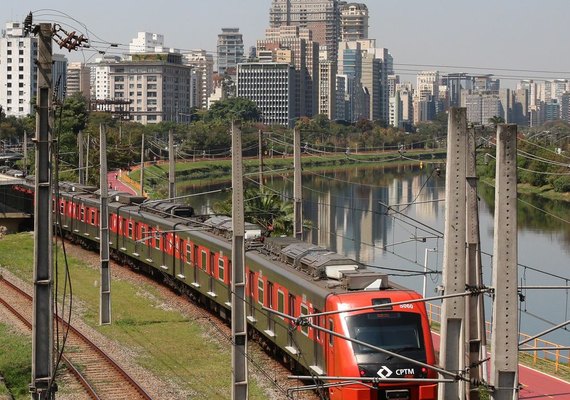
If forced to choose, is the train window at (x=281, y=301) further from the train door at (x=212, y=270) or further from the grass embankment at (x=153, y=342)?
the train door at (x=212, y=270)

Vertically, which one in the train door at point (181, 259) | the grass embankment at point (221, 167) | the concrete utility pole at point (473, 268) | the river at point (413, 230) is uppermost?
the concrete utility pole at point (473, 268)

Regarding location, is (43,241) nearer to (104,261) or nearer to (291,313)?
(291,313)

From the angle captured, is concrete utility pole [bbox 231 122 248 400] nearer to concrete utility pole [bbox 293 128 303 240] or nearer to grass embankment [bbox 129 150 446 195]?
concrete utility pole [bbox 293 128 303 240]

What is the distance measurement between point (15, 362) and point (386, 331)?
35.6 feet

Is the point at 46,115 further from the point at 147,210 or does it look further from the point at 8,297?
the point at 147,210

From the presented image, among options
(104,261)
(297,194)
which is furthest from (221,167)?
(104,261)

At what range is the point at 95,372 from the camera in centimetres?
2495

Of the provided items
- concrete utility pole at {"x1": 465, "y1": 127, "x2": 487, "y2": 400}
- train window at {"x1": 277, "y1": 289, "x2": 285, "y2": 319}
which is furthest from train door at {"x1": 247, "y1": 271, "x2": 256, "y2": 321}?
concrete utility pole at {"x1": 465, "y1": 127, "x2": 487, "y2": 400}

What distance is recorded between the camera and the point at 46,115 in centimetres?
1570

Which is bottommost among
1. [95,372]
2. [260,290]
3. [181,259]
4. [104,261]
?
[95,372]

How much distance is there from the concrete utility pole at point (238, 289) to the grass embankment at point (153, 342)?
114 inches

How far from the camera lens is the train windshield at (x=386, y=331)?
19.2 m

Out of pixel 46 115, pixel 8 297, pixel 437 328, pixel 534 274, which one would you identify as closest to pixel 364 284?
pixel 46 115

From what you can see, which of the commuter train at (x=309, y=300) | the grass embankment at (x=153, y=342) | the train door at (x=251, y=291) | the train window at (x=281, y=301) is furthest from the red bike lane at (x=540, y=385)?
the train door at (x=251, y=291)
